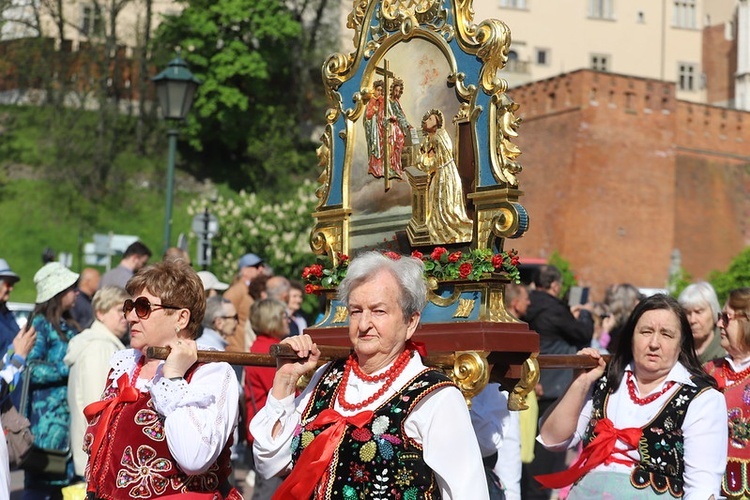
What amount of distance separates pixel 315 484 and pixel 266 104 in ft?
157

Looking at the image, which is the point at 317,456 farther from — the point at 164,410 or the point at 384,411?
the point at 164,410

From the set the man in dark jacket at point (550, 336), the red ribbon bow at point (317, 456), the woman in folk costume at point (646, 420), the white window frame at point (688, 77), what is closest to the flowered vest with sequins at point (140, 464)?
the red ribbon bow at point (317, 456)

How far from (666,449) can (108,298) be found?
4.33 meters

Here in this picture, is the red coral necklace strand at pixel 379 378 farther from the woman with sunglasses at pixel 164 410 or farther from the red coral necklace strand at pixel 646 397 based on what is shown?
the red coral necklace strand at pixel 646 397

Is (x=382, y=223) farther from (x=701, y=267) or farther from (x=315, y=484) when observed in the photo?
(x=701, y=267)

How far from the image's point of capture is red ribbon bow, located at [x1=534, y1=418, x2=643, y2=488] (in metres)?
5.70

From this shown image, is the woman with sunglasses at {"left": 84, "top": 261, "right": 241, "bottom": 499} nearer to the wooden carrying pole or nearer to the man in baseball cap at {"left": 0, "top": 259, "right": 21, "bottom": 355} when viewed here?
the wooden carrying pole

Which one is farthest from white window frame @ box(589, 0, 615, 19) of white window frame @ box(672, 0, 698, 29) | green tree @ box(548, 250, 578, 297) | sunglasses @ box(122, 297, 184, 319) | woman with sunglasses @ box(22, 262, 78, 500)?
sunglasses @ box(122, 297, 184, 319)

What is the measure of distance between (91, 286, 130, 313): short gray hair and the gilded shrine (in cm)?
202

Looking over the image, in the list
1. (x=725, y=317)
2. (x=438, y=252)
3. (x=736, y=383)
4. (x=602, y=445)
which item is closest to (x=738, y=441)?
(x=736, y=383)

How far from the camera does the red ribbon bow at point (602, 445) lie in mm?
5699

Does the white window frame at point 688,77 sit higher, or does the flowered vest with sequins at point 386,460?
the white window frame at point 688,77

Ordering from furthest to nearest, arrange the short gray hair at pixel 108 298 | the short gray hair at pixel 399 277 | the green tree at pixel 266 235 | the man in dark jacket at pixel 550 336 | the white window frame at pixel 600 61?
1. the white window frame at pixel 600 61
2. the green tree at pixel 266 235
3. the man in dark jacket at pixel 550 336
4. the short gray hair at pixel 108 298
5. the short gray hair at pixel 399 277

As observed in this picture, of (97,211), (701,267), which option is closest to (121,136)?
(97,211)
